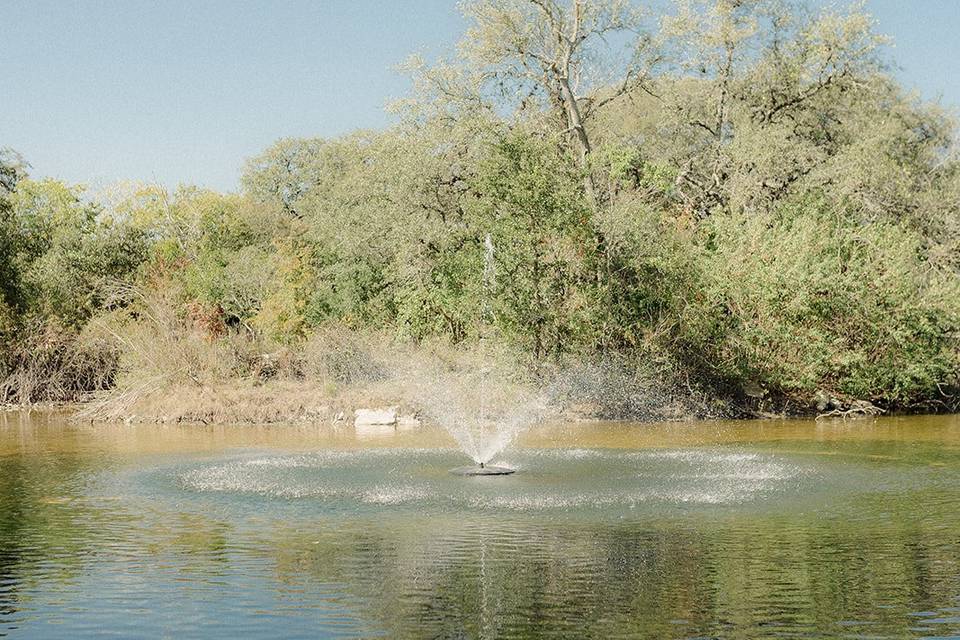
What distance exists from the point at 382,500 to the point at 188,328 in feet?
70.4

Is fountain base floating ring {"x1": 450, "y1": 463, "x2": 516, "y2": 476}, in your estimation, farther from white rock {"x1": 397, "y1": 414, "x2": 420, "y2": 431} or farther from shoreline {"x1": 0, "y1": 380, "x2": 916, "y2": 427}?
shoreline {"x1": 0, "y1": 380, "x2": 916, "y2": 427}

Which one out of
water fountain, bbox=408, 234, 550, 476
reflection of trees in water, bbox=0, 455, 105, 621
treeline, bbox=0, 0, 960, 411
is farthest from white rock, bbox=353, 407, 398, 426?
reflection of trees in water, bbox=0, 455, 105, 621

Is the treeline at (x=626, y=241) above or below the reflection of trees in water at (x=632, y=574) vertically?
above

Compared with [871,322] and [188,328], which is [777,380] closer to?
[871,322]

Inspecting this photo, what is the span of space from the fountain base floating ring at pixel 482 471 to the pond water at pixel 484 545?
368mm

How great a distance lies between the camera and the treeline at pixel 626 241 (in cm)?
3425

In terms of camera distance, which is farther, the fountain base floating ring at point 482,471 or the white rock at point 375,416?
the white rock at point 375,416

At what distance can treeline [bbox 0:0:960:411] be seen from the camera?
112 ft

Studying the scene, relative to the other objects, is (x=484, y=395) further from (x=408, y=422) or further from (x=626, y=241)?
(x=626, y=241)

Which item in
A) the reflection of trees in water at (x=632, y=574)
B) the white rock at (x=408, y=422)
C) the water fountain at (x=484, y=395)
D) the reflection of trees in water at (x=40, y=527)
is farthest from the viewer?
the white rock at (x=408, y=422)

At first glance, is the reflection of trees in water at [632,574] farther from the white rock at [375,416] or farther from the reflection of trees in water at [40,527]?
the white rock at [375,416]

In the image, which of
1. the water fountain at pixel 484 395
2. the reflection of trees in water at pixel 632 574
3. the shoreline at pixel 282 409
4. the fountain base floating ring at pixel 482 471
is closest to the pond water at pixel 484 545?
the reflection of trees in water at pixel 632 574

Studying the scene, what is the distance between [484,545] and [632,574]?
2.26 m

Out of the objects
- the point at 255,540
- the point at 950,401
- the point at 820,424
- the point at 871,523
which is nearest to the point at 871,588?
the point at 871,523
